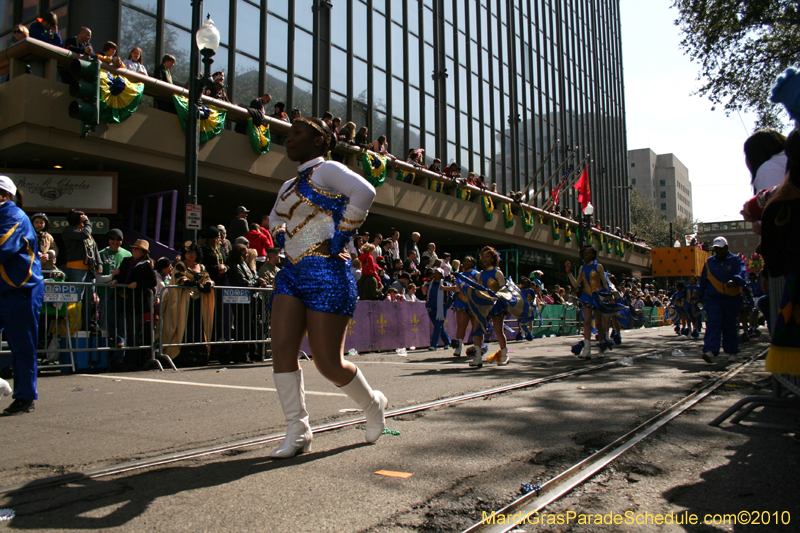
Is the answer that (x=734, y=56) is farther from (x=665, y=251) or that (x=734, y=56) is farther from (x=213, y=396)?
(x=665, y=251)

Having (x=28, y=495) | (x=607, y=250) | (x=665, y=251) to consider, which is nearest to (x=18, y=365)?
(x=28, y=495)

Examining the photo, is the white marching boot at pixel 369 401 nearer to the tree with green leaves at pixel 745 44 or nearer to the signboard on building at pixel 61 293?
the signboard on building at pixel 61 293

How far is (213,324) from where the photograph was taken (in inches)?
386

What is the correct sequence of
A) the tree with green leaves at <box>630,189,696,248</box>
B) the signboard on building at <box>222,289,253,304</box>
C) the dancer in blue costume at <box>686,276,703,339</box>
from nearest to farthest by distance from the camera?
the signboard on building at <box>222,289,253,304</box>
the dancer in blue costume at <box>686,276,703,339</box>
the tree with green leaves at <box>630,189,696,248</box>

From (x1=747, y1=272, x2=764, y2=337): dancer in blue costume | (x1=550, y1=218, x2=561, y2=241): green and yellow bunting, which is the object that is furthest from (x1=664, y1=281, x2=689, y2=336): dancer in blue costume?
(x1=550, y1=218, x2=561, y2=241): green and yellow bunting

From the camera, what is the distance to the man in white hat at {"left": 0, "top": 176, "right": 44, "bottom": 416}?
473 centimetres

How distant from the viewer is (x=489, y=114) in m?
33.7

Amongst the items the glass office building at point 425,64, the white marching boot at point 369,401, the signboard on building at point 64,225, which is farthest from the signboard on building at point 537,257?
the white marching boot at point 369,401

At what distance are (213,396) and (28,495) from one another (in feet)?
10.4

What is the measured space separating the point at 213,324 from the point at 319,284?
6.68 meters

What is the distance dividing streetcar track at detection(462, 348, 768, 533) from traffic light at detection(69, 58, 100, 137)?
1180 centimetres

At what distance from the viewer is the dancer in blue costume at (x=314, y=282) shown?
3.61 m

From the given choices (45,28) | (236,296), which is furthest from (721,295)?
(45,28)

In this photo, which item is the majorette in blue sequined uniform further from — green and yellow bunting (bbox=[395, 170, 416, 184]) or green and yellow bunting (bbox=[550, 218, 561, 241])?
green and yellow bunting (bbox=[550, 218, 561, 241])
